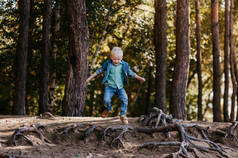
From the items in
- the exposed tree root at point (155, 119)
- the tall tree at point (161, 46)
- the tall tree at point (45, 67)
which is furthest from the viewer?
the tall tree at point (45, 67)

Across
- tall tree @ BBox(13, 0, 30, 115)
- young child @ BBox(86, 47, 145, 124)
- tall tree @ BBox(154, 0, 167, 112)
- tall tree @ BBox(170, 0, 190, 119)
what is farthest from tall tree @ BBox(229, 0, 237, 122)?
young child @ BBox(86, 47, 145, 124)

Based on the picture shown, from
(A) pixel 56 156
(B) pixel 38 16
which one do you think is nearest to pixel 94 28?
(B) pixel 38 16

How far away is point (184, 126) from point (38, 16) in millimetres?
11499

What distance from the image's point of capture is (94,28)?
18.4m

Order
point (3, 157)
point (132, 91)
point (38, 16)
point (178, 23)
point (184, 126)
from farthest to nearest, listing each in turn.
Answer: point (132, 91) → point (38, 16) → point (178, 23) → point (184, 126) → point (3, 157)

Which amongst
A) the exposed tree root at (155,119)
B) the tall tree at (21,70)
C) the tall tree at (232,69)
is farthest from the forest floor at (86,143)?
the tall tree at (232,69)

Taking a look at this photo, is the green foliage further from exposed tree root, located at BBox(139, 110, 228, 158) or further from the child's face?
the child's face

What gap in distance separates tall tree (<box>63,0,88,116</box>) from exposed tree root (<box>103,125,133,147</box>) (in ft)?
10.6

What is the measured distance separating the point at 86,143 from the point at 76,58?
397 centimetres

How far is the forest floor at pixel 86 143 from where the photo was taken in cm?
619

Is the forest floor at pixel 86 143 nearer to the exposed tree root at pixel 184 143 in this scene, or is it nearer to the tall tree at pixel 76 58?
the exposed tree root at pixel 184 143

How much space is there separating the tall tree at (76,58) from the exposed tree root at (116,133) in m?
3.24

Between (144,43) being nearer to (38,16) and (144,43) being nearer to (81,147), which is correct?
(38,16)

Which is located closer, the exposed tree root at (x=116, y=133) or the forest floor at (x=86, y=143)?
the forest floor at (x=86, y=143)
